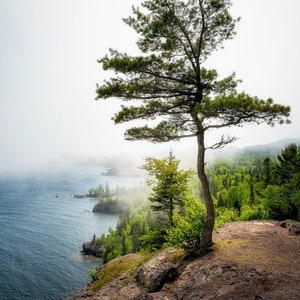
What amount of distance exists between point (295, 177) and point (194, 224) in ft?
74.9

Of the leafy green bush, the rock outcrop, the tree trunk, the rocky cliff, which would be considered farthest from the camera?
the rock outcrop

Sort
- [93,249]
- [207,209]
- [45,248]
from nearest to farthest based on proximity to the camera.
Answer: [207,209], [93,249], [45,248]

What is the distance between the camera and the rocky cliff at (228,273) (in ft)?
28.1

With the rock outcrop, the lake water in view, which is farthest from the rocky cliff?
the rock outcrop

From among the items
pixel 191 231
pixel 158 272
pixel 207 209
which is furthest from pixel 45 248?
pixel 207 209

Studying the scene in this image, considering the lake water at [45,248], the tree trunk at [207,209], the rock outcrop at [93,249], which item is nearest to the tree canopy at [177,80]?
the tree trunk at [207,209]

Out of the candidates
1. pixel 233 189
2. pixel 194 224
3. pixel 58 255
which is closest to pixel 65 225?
pixel 58 255

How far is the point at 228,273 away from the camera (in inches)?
385

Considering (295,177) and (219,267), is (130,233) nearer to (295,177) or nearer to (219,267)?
(295,177)

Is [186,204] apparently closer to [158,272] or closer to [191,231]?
[191,231]

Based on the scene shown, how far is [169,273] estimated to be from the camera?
1205cm

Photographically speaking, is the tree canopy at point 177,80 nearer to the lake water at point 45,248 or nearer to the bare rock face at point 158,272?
the bare rock face at point 158,272

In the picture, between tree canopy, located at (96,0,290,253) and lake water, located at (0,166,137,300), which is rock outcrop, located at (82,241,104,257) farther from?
tree canopy, located at (96,0,290,253)

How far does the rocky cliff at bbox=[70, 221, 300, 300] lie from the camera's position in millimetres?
8555
